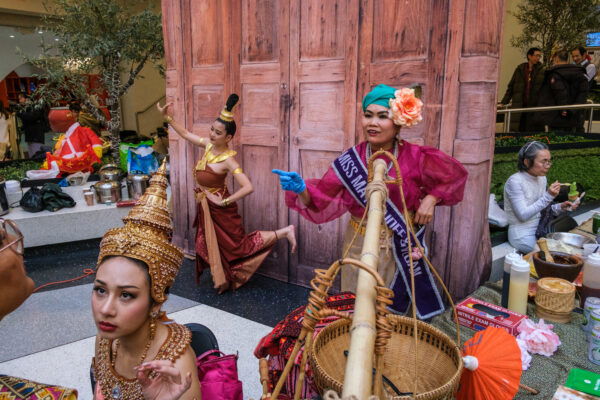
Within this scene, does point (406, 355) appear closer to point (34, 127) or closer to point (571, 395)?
point (571, 395)

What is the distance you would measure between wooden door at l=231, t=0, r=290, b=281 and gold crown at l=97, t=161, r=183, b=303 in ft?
9.06

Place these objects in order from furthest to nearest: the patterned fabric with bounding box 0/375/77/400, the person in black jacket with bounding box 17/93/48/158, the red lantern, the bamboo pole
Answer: the person in black jacket with bounding box 17/93/48/158 → the red lantern → the patterned fabric with bounding box 0/375/77/400 → the bamboo pole

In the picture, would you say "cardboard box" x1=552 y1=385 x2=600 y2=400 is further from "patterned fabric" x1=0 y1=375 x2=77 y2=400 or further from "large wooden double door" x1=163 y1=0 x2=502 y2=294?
"large wooden double door" x1=163 y1=0 x2=502 y2=294

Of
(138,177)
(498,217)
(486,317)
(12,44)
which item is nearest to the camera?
(486,317)

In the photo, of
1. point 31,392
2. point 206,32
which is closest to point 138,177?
point 206,32

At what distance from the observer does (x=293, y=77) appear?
415 centimetres

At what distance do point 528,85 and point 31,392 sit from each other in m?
9.77

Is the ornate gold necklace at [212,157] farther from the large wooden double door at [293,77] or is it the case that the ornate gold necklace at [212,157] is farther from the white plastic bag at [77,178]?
the white plastic bag at [77,178]

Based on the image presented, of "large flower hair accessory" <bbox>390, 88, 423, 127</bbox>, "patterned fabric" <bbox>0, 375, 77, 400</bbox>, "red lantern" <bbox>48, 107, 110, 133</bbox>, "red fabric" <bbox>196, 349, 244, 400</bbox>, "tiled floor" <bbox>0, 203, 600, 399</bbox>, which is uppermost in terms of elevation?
"large flower hair accessory" <bbox>390, 88, 423, 127</bbox>

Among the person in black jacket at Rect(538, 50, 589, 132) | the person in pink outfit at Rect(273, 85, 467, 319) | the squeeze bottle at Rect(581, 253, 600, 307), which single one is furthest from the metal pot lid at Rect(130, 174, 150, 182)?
the person in black jacket at Rect(538, 50, 589, 132)

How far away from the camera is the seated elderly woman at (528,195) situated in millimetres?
3713

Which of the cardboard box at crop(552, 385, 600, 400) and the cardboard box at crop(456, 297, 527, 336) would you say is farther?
the cardboard box at crop(456, 297, 527, 336)

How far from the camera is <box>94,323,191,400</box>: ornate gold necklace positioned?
1536mm

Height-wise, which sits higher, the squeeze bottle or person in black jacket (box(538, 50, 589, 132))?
person in black jacket (box(538, 50, 589, 132))
